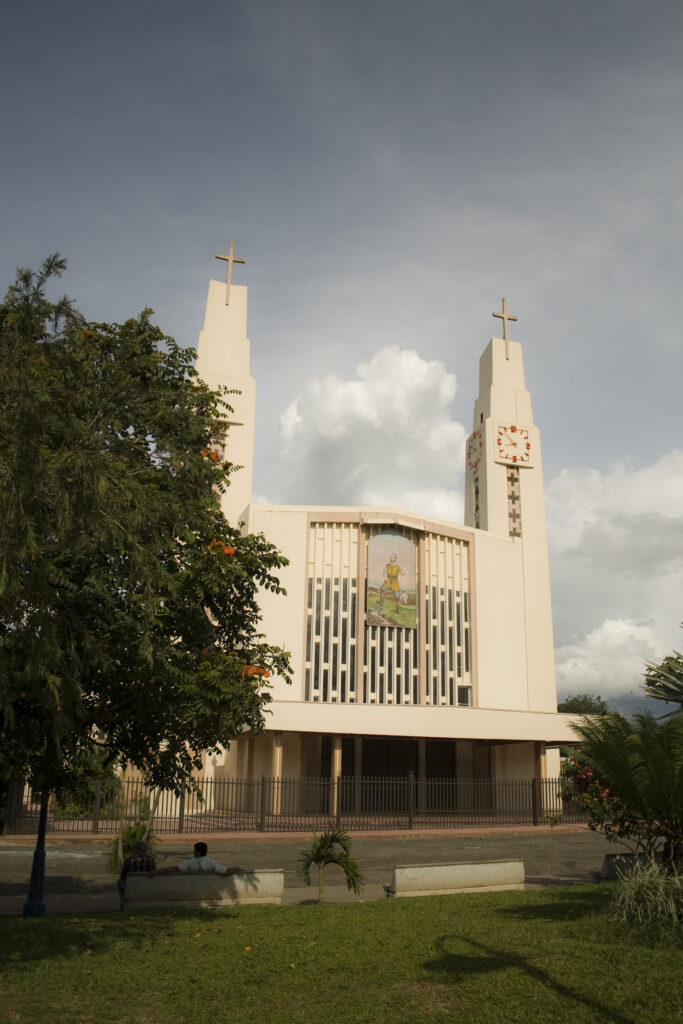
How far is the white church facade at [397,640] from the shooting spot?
32750mm

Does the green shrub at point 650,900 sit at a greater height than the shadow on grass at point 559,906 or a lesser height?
greater

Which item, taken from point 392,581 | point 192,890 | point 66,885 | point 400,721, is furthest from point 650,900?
point 392,581

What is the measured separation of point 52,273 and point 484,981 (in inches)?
274

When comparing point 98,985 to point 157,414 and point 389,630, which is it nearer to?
point 157,414

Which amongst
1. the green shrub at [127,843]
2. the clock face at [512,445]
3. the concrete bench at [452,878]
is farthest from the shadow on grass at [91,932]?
the clock face at [512,445]

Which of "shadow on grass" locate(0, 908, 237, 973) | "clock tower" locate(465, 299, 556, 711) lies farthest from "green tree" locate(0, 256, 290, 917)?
"clock tower" locate(465, 299, 556, 711)

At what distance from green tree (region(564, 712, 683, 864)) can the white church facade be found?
20.5 m

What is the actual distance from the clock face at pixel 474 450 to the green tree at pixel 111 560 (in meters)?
33.2

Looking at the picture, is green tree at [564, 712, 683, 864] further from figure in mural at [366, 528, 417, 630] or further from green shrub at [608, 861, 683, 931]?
figure in mural at [366, 528, 417, 630]

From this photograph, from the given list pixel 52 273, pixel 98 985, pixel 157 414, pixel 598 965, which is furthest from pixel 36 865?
pixel 52 273

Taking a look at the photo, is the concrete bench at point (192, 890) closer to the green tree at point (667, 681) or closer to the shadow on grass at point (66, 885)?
the shadow on grass at point (66, 885)

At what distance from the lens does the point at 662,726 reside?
10039 millimetres

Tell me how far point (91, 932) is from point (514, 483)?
35.6 metres

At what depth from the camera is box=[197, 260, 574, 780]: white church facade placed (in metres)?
32.8
